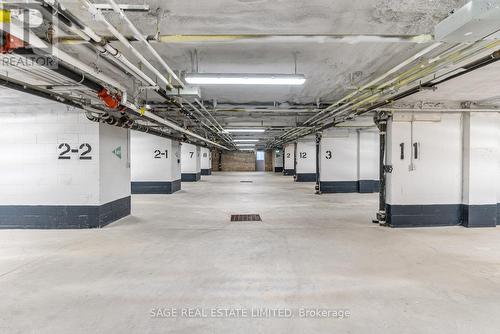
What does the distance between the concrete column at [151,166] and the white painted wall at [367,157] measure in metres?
7.76

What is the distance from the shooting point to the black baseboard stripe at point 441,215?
6.41 metres

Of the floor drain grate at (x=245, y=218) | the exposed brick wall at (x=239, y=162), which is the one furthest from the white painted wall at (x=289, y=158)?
the floor drain grate at (x=245, y=218)

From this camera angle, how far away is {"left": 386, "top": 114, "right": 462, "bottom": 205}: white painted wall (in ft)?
21.3

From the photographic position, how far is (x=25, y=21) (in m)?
2.53

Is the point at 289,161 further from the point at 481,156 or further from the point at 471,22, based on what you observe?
the point at 471,22

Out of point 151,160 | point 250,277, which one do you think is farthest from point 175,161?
point 250,277

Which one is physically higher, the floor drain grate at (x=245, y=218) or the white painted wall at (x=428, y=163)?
the white painted wall at (x=428, y=163)

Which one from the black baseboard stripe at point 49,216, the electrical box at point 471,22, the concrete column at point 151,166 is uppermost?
the electrical box at point 471,22

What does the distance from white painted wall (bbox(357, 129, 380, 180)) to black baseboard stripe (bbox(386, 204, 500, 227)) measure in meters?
6.15

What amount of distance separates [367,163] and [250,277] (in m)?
10.5

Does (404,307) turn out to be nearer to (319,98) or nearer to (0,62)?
(319,98)

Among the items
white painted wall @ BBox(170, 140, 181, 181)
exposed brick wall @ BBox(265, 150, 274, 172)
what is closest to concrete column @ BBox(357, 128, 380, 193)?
white painted wall @ BBox(170, 140, 181, 181)

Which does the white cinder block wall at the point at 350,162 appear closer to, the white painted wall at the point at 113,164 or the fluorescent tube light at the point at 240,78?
the white painted wall at the point at 113,164

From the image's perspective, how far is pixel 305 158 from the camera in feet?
60.5
